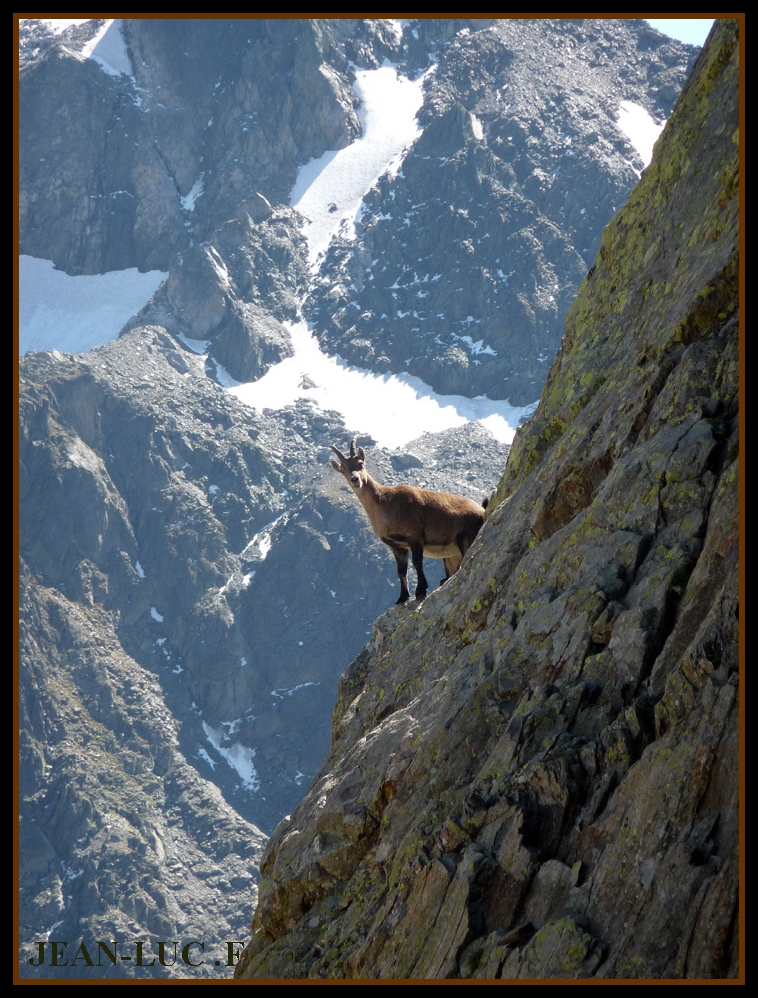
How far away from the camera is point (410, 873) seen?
523 inches

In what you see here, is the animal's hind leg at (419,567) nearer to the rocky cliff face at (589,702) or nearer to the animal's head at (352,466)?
the rocky cliff face at (589,702)

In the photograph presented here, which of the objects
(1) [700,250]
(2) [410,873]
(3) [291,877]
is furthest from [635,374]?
(3) [291,877]

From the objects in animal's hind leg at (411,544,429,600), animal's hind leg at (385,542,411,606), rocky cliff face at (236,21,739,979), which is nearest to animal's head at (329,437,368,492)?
animal's hind leg at (385,542,411,606)

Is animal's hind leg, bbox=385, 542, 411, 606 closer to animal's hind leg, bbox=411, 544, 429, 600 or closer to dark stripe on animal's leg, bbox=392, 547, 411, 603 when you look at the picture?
dark stripe on animal's leg, bbox=392, 547, 411, 603

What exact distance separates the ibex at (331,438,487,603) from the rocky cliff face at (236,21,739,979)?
4.18m

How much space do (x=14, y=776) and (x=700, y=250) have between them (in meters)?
11.7

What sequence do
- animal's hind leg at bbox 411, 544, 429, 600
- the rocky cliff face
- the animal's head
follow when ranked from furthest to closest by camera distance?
1. the animal's head
2. animal's hind leg at bbox 411, 544, 429, 600
3. the rocky cliff face

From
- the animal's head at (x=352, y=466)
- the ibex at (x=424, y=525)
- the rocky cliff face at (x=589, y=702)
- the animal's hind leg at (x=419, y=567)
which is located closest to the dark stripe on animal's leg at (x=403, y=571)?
the ibex at (x=424, y=525)

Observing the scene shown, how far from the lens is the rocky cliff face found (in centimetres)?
1048

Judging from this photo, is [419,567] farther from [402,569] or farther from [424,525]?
[424,525]

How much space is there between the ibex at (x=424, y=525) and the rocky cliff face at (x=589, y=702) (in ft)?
13.7

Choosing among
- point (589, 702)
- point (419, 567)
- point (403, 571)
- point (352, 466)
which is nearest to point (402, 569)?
point (403, 571)
